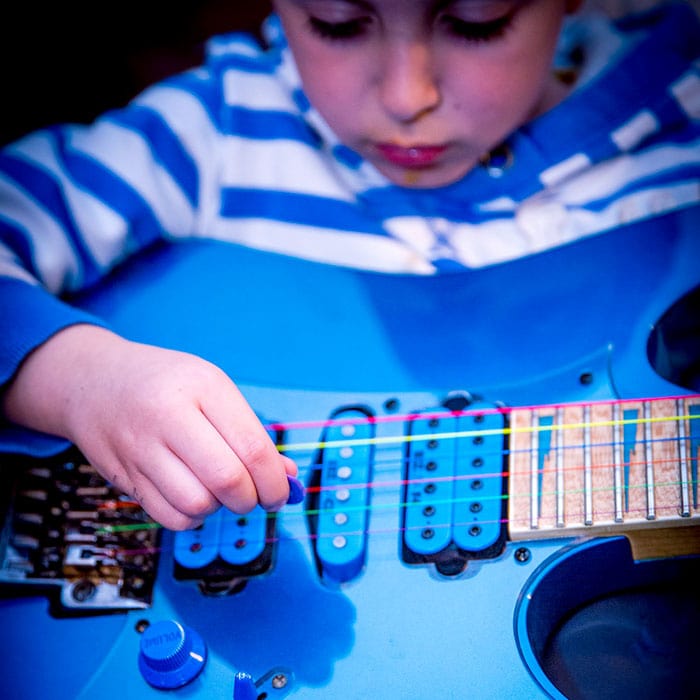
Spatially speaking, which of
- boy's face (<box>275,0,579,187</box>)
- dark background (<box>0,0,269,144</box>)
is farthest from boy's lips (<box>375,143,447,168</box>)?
dark background (<box>0,0,269,144</box>)

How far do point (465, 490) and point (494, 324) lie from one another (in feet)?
0.53

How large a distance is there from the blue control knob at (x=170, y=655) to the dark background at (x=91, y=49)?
0.72 meters

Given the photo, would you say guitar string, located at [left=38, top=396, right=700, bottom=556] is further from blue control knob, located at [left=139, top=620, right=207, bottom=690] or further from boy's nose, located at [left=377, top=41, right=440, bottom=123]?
boy's nose, located at [left=377, top=41, right=440, bottom=123]

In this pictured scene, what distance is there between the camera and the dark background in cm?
106

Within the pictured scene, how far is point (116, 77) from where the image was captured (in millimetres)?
1183

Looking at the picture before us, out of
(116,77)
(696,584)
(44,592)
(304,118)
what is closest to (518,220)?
(304,118)

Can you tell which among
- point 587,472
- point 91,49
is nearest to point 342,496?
point 587,472

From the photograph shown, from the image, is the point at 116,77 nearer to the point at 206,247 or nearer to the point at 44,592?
the point at 206,247

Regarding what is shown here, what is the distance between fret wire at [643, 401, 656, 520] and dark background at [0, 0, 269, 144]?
83cm

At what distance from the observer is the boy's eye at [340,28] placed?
642 mm

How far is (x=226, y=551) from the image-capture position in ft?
2.03

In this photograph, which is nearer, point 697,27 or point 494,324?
point 494,324

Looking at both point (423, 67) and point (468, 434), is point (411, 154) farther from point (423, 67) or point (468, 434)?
point (468, 434)

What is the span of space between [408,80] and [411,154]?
97 mm
